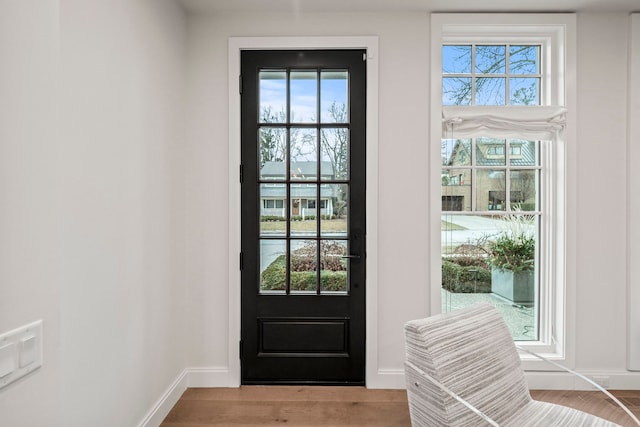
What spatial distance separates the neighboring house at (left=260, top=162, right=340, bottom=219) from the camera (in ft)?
9.21

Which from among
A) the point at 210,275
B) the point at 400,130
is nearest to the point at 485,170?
the point at 400,130

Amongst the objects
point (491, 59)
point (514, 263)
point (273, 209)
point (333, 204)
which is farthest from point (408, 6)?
point (514, 263)

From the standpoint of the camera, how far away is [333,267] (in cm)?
283

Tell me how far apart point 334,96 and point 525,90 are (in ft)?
4.67

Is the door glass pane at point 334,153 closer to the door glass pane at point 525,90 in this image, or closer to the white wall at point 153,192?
the white wall at point 153,192

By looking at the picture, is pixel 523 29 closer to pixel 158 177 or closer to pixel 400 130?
pixel 400 130

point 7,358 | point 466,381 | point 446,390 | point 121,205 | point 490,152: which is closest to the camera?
point 7,358

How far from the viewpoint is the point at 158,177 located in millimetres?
2348

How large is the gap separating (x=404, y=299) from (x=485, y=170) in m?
1.12

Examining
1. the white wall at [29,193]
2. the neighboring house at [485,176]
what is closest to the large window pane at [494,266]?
the neighboring house at [485,176]

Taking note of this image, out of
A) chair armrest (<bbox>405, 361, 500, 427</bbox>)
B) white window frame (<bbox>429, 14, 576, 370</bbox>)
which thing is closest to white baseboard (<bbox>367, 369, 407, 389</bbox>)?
white window frame (<bbox>429, 14, 576, 370</bbox>)

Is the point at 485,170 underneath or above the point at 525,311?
above

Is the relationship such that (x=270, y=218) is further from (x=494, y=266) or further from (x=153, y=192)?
(x=494, y=266)

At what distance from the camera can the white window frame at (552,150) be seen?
2744 millimetres
